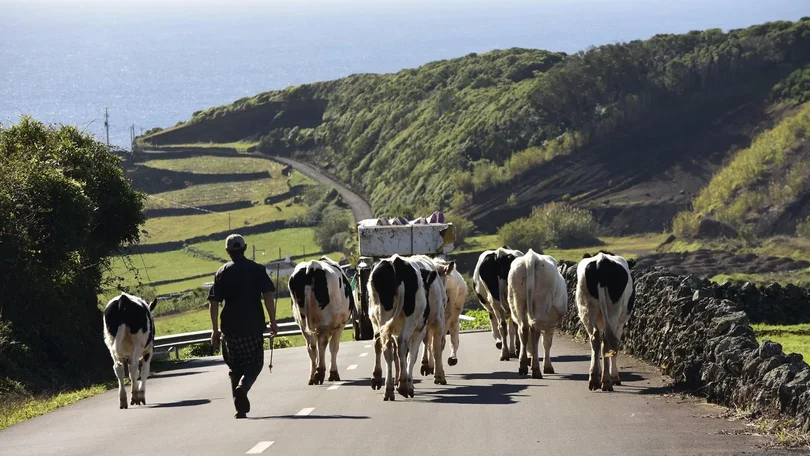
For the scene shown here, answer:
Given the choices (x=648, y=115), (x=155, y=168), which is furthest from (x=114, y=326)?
(x=155, y=168)

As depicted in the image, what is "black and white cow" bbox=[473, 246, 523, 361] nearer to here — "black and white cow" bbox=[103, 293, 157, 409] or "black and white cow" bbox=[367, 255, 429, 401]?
"black and white cow" bbox=[367, 255, 429, 401]

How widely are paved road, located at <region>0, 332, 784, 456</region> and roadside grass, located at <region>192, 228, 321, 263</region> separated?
8557 cm

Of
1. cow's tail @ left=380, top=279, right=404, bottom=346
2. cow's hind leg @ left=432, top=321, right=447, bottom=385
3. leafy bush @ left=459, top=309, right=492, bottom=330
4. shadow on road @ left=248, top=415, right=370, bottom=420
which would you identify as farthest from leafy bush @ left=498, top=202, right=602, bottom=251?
shadow on road @ left=248, top=415, right=370, bottom=420

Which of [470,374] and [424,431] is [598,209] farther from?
[424,431]

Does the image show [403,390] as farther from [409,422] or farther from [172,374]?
[172,374]

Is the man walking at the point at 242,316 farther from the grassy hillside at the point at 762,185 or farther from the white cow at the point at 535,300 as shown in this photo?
the grassy hillside at the point at 762,185

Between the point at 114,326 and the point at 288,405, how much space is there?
3.48 meters

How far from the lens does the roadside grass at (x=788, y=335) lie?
26916 millimetres

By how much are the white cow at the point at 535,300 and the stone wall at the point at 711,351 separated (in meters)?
1.68

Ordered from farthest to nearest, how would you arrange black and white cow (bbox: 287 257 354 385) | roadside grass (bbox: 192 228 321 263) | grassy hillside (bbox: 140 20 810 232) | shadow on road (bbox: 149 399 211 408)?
grassy hillside (bbox: 140 20 810 232) → roadside grass (bbox: 192 228 321 263) → black and white cow (bbox: 287 257 354 385) → shadow on road (bbox: 149 399 211 408)

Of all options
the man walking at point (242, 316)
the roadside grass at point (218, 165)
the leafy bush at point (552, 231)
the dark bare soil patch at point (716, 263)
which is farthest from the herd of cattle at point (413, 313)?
the roadside grass at point (218, 165)

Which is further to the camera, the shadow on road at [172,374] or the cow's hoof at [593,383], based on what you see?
the shadow on road at [172,374]

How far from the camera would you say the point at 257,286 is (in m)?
16.7

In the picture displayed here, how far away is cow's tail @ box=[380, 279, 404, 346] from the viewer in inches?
733
